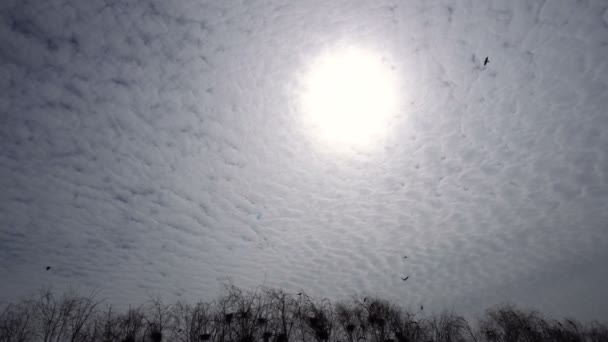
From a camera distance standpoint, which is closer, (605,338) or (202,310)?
(202,310)

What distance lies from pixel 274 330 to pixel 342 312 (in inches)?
294

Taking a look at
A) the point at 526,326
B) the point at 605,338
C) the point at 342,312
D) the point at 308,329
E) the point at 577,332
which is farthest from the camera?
the point at 605,338

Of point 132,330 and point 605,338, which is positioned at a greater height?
point 132,330

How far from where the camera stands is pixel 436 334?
93.0 ft

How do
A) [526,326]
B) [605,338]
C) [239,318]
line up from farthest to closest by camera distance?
[605,338] → [526,326] → [239,318]

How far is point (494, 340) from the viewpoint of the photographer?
29328 millimetres

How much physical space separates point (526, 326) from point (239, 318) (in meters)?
30.2

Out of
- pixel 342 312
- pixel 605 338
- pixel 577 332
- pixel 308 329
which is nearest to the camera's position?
pixel 308 329

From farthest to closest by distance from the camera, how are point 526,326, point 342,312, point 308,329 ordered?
1. point 526,326
2. point 342,312
3. point 308,329

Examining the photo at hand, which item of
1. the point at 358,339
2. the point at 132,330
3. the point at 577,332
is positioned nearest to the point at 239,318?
the point at 132,330

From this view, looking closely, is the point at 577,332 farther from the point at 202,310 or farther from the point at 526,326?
the point at 202,310

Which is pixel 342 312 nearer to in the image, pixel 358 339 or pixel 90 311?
pixel 358 339

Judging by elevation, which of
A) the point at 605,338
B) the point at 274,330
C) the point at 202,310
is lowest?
the point at 605,338

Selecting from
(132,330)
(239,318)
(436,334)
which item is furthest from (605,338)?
(132,330)
